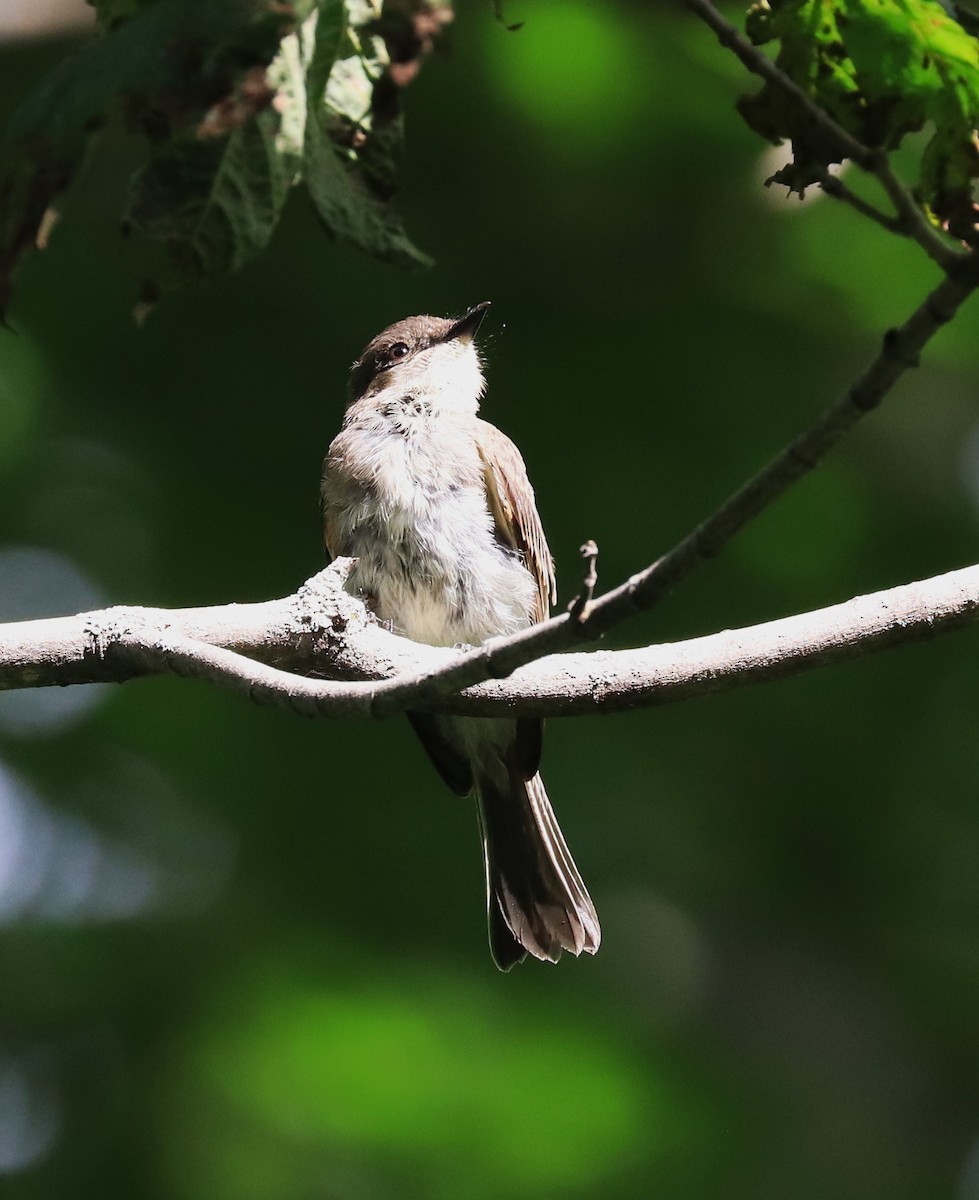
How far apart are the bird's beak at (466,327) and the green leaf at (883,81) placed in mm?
3603

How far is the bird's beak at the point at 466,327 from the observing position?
547 cm

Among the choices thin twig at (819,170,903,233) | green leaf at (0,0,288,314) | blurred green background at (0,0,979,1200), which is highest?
thin twig at (819,170,903,233)

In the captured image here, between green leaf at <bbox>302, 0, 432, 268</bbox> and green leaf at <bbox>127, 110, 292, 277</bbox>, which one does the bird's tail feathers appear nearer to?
green leaf at <bbox>302, 0, 432, 268</bbox>

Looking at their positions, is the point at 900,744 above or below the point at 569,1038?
above

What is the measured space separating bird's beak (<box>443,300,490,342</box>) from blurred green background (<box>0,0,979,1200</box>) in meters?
0.89

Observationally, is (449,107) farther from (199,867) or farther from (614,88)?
(199,867)

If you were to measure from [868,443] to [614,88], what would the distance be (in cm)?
205

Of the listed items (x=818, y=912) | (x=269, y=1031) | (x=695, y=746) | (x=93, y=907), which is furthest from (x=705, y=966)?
(x=93, y=907)

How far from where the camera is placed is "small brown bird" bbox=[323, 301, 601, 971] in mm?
4691

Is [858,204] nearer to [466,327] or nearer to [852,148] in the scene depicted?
[852,148]

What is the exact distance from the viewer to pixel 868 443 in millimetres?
7398

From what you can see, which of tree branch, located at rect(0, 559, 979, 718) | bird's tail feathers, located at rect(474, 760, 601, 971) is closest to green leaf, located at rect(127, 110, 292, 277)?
tree branch, located at rect(0, 559, 979, 718)

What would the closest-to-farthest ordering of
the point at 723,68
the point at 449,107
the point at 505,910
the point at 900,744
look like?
1. the point at 505,910
2. the point at 723,68
3. the point at 449,107
4. the point at 900,744

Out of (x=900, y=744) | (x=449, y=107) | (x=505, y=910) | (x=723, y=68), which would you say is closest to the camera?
(x=505, y=910)
